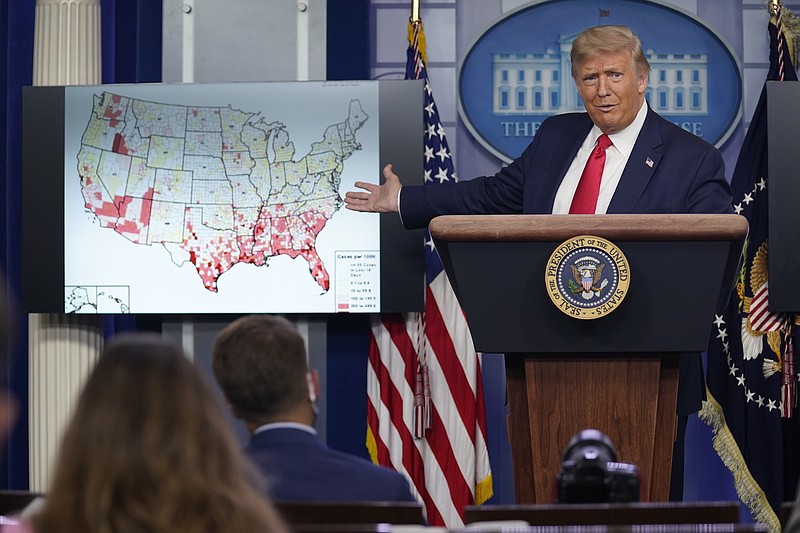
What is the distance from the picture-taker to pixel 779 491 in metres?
4.91

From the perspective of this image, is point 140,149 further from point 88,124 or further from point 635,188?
point 635,188

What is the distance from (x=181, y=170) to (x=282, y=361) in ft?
10.0

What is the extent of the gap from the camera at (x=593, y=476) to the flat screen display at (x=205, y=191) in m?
3.14

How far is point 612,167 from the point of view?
11.7ft

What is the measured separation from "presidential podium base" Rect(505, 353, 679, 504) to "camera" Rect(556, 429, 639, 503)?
0.93 meters

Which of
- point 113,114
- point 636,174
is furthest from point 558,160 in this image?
point 113,114

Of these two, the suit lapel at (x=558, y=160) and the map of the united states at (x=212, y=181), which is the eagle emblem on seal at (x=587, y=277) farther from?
the map of the united states at (x=212, y=181)

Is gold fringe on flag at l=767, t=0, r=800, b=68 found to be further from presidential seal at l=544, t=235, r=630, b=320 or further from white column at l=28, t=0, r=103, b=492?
white column at l=28, t=0, r=103, b=492

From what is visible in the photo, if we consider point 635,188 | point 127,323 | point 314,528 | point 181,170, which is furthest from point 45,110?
→ point 314,528

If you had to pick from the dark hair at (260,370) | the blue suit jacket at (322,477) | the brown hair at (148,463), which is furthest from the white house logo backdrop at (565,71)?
the brown hair at (148,463)

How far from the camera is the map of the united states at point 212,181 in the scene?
16.6 feet

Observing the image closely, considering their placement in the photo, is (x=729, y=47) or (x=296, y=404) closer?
(x=296, y=404)

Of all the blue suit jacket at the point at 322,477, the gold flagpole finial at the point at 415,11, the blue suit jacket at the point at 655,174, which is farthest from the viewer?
the gold flagpole finial at the point at 415,11

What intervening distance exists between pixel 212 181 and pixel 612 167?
2120 mm
